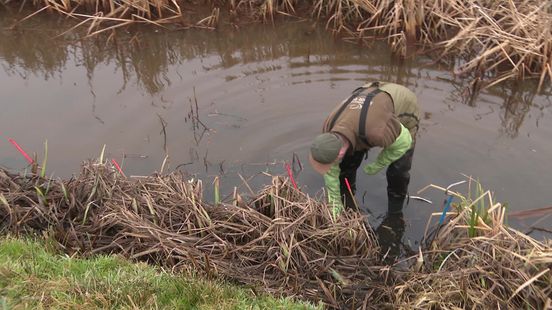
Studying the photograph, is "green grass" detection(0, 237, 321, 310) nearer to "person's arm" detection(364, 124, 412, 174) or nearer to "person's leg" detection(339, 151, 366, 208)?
"person's arm" detection(364, 124, 412, 174)

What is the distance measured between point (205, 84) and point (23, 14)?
12.4 ft

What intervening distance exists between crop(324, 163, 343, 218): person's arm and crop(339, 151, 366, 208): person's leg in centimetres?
43

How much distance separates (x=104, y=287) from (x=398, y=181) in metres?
2.98

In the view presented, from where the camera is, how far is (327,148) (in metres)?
4.09

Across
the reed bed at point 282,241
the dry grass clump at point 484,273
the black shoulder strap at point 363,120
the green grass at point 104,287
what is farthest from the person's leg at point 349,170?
the green grass at point 104,287

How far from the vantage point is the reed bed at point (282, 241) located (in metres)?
3.75

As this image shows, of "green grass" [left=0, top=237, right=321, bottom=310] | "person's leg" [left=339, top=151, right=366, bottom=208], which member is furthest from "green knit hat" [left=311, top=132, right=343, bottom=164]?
"green grass" [left=0, top=237, right=321, bottom=310]

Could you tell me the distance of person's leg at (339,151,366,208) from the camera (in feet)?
16.9

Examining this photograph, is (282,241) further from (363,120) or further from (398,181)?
(398,181)

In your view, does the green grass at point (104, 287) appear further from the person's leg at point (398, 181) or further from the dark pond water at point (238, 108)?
the dark pond water at point (238, 108)

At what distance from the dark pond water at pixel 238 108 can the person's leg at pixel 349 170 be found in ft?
0.67

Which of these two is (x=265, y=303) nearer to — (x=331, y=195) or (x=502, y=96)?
(x=331, y=195)

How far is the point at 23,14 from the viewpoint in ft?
28.7

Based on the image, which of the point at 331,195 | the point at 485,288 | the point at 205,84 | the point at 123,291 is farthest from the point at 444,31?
the point at 123,291
